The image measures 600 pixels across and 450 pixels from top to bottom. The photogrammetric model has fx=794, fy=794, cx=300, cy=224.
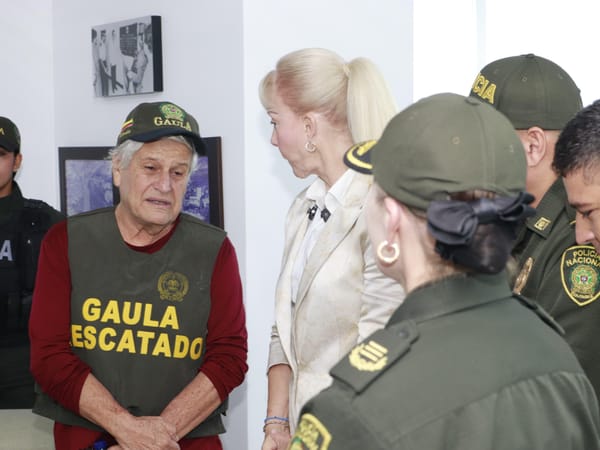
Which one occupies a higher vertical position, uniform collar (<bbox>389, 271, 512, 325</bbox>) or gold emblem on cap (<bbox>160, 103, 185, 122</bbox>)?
gold emblem on cap (<bbox>160, 103, 185, 122</bbox>)

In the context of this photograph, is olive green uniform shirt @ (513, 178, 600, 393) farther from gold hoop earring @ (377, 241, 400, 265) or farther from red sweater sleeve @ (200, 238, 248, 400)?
red sweater sleeve @ (200, 238, 248, 400)

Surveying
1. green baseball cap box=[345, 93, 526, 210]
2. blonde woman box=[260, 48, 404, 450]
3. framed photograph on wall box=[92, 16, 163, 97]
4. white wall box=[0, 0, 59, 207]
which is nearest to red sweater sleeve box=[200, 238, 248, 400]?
blonde woman box=[260, 48, 404, 450]

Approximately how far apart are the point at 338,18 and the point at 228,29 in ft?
1.47

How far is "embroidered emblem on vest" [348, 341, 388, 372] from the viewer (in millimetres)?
1012

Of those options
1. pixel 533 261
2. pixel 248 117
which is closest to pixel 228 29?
pixel 248 117

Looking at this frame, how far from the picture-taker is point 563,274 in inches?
66.0

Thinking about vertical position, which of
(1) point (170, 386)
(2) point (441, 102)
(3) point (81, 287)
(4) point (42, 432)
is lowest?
(4) point (42, 432)

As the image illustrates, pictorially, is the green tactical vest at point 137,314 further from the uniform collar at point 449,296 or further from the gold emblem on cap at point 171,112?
the uniform collar at point 449,296

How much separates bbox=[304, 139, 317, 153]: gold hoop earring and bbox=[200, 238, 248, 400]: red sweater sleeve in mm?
456

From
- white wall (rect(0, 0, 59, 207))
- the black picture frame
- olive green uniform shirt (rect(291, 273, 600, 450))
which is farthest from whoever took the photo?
white wall (rect(0, 0, 59, 207))

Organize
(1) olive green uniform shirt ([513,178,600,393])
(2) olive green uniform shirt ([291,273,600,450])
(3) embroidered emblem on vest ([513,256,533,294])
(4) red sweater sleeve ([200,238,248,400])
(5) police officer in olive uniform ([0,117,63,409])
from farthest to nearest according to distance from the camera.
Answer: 1. (5) police officer in olive uniform ([0,117,63,409])
2. (4) red sweater sleeve ([200,238,248,400])
3. (3) embroidered emblem on vest ([513,256,533,294])
4. (1) olive green uniform shirt ([513,178,600,393])
5. (2) olive green uniform shirt ([291,273,600,450])

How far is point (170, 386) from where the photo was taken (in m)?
2.17

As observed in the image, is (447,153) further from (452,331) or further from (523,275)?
(523,275)

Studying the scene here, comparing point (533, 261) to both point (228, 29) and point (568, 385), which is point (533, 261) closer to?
point (568, 385)
